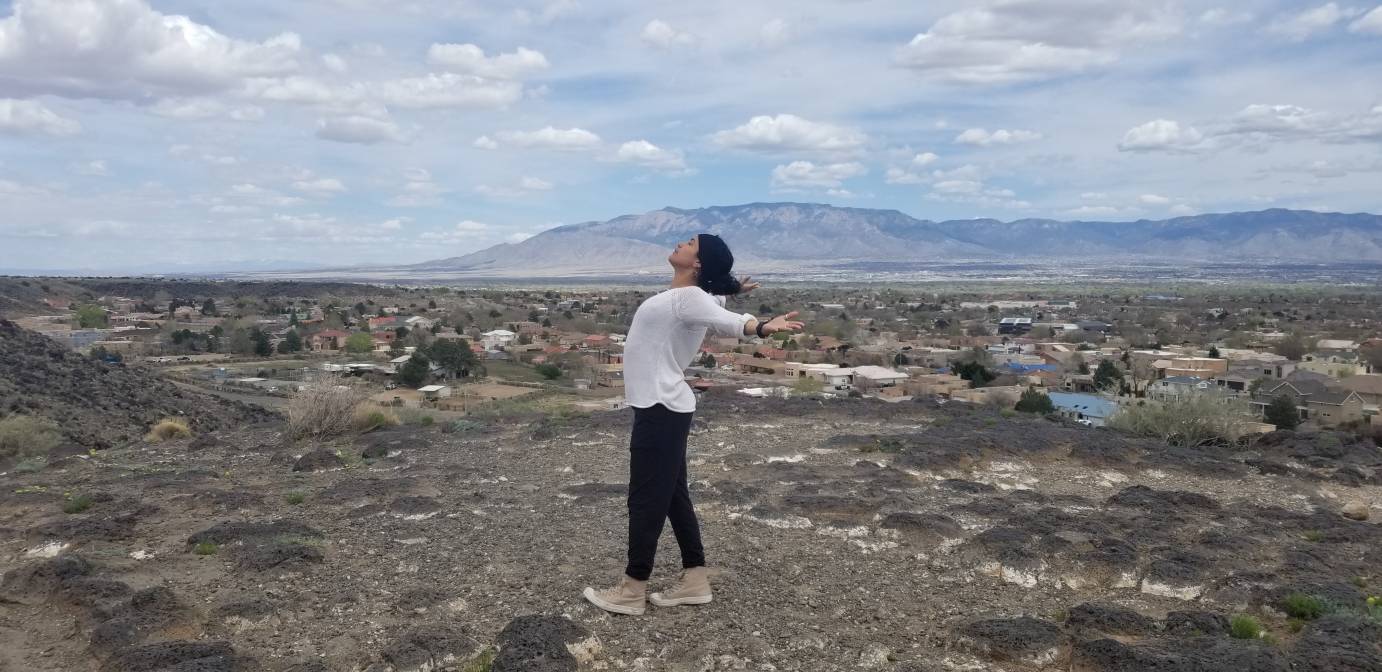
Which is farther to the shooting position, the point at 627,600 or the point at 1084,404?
the point at 1084,404

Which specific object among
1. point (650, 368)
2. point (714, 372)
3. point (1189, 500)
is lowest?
point (714, 372)

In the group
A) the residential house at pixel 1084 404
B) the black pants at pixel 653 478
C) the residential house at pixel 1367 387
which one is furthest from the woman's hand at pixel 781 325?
the residential house at pixel 1367 387

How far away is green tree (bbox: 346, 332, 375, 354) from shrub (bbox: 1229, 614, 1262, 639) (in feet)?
151

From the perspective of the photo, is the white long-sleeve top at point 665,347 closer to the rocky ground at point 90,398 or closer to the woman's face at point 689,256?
the woman's face at point 689,256

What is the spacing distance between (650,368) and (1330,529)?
5543 millimetres

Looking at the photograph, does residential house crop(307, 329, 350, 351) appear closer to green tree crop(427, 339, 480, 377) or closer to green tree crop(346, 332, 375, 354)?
green tree crop(346, 332, 375, 354)

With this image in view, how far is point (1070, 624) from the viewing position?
4918 millimetres

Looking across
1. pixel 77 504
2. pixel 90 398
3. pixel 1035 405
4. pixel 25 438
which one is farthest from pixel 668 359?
pixel 90 398

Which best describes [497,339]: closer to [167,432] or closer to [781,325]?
[167,432]

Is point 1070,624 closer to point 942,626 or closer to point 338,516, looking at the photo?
point 942,626

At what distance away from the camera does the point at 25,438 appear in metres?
12.6

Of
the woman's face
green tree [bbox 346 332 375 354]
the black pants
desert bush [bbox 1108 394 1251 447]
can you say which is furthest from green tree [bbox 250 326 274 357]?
the woman's face

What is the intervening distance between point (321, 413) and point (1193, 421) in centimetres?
1110

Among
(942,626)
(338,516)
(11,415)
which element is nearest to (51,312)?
(11,415)
